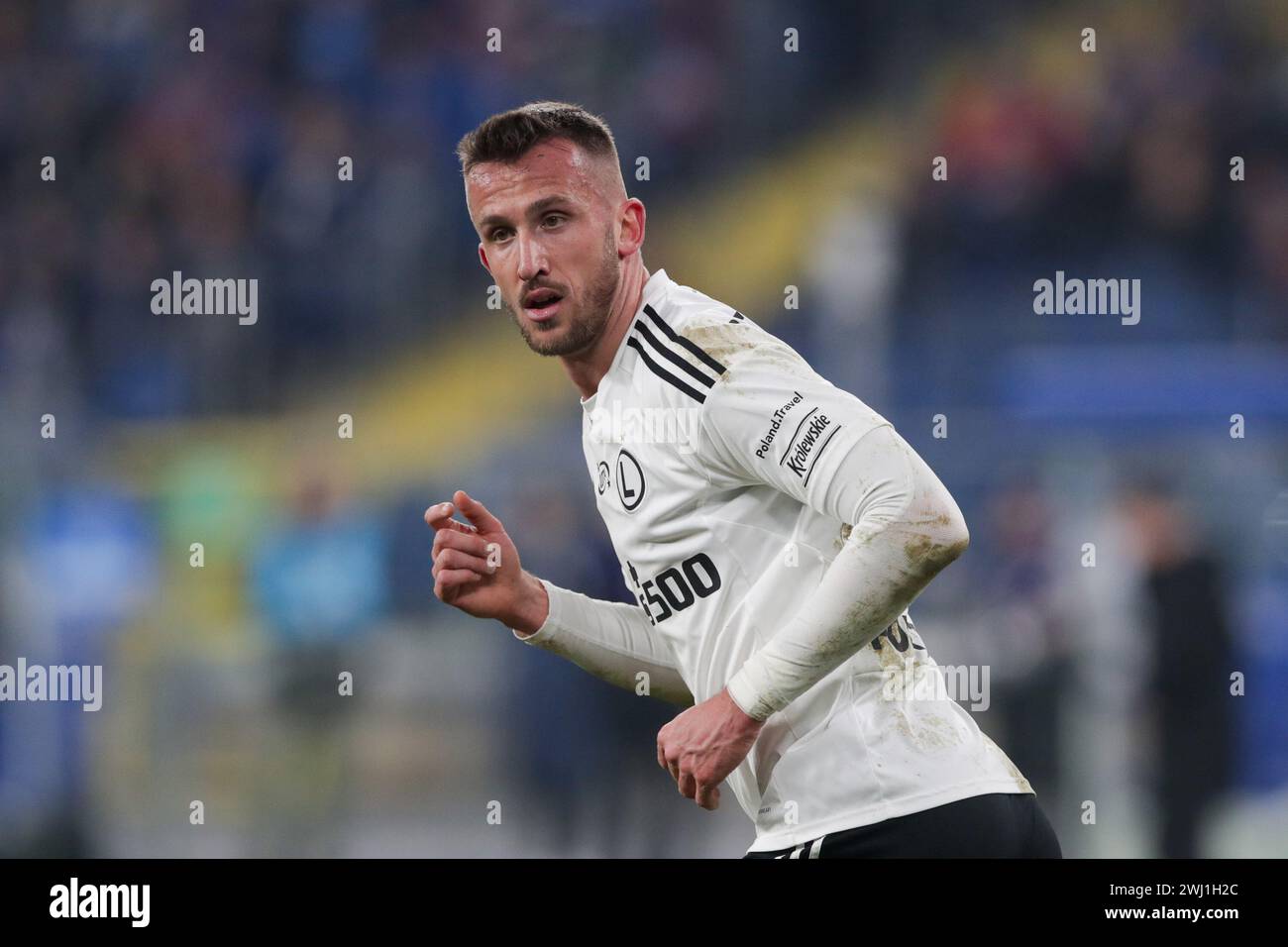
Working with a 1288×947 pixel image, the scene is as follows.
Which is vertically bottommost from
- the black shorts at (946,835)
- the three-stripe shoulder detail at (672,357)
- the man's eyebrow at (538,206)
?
the black shorts at (946,835)

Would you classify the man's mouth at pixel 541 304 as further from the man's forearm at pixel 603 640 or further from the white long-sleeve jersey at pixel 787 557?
the man's forearm at pixel 603 640

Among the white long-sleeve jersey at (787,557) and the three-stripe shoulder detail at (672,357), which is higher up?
the three-stripe shoulder detail at (672,357)

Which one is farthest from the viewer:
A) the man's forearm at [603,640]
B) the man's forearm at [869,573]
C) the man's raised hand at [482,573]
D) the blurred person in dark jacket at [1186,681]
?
the blurred person in dark jacket at [1186,681]

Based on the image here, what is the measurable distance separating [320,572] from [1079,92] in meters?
5.49

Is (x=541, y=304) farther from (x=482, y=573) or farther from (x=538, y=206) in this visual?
(x=482, y=573)

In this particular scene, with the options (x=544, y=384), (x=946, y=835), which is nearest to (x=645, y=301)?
(x=946, y=835)

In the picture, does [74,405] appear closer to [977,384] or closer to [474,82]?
[474,82]

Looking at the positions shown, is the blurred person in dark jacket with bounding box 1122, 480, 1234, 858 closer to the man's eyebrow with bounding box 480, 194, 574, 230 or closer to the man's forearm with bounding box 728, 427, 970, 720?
the man's forearm with bounding box 728, 427, 970, 720

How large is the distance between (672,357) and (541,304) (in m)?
0.32

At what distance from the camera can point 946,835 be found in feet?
8.46

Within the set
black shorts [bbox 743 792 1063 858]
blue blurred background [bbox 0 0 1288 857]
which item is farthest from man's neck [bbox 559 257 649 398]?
blue blurred background [bbox 0 0 1288 857]

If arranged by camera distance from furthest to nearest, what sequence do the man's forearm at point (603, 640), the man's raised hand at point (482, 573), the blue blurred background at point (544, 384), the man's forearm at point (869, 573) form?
1. the blue blurred background at point (544, 384)
2. the man's forearm at point (603, 640)
3. the man's raised hand at point (482, 573)
4. the man's forearm at point (869, 573)

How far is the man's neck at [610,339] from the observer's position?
2.94m

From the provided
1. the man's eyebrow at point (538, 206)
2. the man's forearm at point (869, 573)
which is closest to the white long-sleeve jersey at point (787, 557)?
the man's forearm at point (869, 573)
